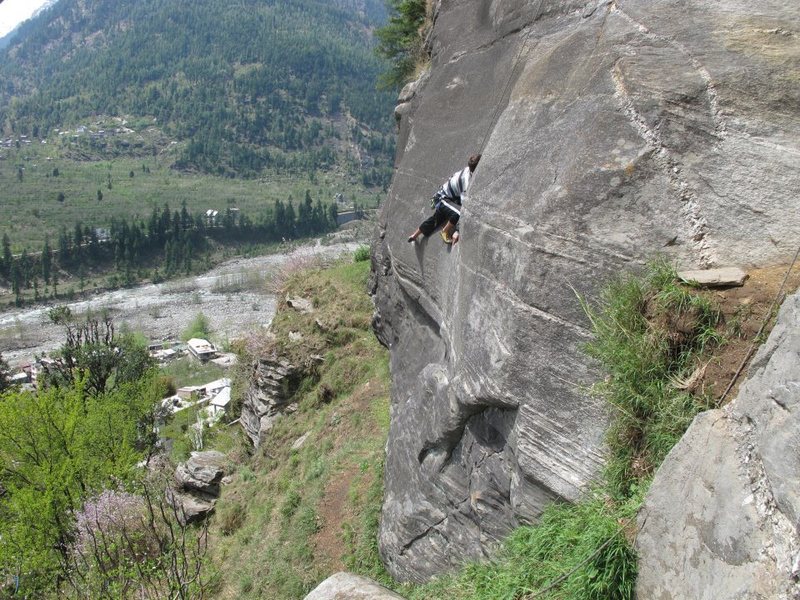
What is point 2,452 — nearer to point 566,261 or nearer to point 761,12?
point 566,261

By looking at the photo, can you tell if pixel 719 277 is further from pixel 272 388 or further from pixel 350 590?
pixel 272 388

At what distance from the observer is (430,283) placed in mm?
10141

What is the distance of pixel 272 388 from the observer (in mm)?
20609

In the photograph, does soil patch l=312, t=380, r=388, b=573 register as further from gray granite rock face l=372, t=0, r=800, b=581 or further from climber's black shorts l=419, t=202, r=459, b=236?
climber's black shorts l=419, t=202, r=459, b=236

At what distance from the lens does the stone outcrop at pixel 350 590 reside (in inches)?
248

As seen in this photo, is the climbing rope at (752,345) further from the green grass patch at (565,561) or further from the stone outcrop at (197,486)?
the stone outcrop at (197,486)

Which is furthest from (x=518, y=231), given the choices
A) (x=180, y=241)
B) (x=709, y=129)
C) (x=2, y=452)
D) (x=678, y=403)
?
(x=180, y=241)

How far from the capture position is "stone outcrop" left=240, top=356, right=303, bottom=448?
2036 centimetres

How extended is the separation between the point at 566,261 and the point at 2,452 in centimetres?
2456

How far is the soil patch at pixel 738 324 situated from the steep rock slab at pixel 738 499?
19.3 inches

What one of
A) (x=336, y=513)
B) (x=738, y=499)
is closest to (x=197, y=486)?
(x=336, y=513)

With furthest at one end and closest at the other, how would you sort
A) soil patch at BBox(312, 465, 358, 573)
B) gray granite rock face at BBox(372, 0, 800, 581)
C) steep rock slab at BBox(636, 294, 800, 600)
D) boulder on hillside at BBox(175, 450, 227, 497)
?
boulder on hillside at BBox(175, 450, 227, 497), soil patch at BBox(312, 465, 358, 573), gray granite rock face at BBox(372, 0, 800, 581), steep rock slab at BBox(636, 294, 800, 600)

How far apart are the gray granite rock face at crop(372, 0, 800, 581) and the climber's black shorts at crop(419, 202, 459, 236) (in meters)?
1.34

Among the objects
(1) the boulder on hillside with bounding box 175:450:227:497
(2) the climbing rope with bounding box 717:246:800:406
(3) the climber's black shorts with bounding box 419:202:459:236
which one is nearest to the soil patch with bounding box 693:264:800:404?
(2) the climbing rope with bounding box 717:246:800:406
